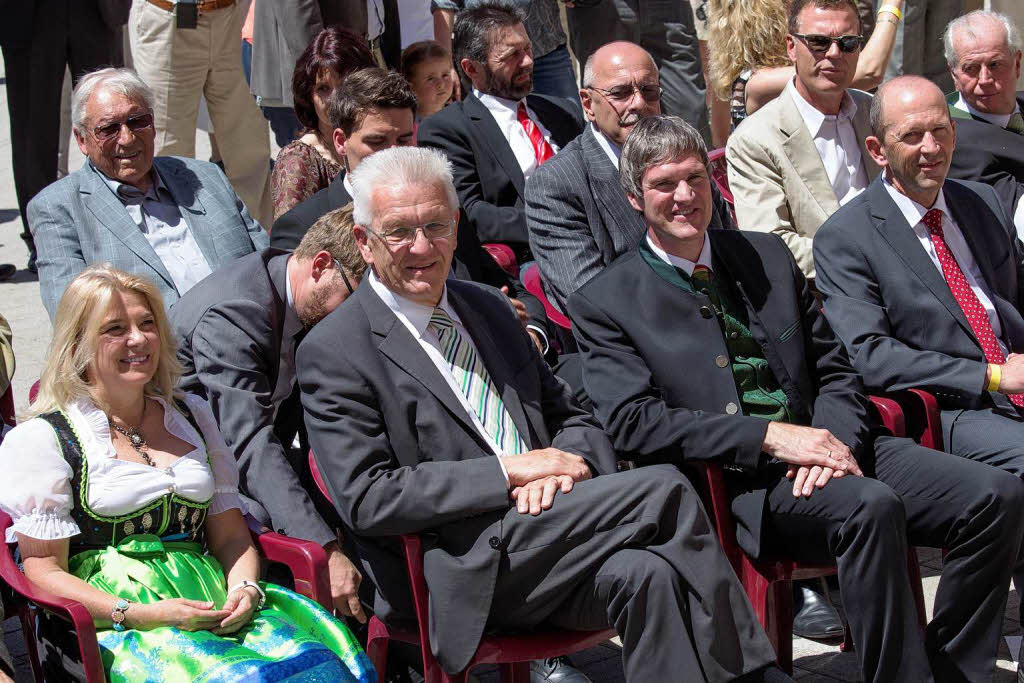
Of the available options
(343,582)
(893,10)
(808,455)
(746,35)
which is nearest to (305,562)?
(343,582)

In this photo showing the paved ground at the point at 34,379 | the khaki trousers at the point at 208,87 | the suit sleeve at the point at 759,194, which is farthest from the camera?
the khaki trousers at the point at 208,87

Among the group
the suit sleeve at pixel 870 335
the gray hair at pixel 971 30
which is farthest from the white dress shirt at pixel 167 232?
the gray hair at pixel 971 30

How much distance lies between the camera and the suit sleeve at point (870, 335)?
395cm

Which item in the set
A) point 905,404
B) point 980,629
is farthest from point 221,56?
point 980,629

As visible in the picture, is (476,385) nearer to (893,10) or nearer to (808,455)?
(808,455)

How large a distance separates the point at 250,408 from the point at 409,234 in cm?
72

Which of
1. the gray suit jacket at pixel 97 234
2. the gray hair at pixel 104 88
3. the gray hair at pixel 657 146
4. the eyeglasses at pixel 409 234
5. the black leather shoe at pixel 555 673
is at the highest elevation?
the gray hair at pixel 104 88

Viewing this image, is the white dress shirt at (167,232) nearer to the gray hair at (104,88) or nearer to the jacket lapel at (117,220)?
the jacket lapel at (117,220)

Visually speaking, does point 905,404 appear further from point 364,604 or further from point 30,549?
point 30,549

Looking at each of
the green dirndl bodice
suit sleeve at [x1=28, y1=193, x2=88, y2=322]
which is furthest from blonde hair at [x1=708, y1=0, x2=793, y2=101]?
the green dirndl bodice

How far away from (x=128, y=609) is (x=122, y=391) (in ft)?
1.81

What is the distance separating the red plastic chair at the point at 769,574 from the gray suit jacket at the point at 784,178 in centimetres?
149

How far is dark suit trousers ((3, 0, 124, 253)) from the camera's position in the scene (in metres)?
6.86

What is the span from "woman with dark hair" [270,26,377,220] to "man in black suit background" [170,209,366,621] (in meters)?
1.25
